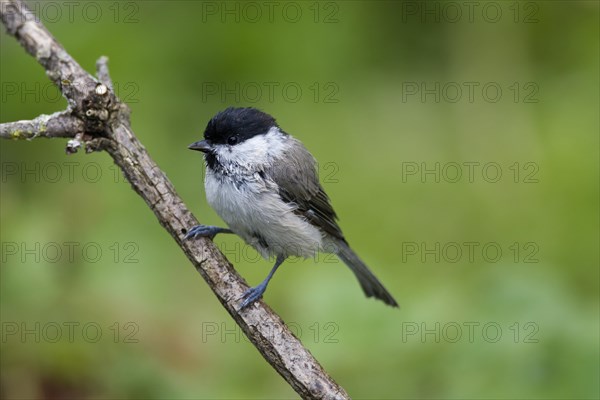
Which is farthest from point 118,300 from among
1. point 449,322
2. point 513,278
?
point 513,278

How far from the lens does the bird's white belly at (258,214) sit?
2.76 meters

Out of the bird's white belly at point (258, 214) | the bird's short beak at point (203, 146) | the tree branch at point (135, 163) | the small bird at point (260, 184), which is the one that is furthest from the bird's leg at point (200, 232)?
the bird's short beak at point (203, 146)

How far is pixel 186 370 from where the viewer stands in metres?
3.08

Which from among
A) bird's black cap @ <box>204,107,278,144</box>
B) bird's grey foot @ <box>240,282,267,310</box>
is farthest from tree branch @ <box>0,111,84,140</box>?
bird's grey foot @ <box>240,282,267,310</box>

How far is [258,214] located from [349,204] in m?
1.81

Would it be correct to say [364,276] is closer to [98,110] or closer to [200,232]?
[200,232]

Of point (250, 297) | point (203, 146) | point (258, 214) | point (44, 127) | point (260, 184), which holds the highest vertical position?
point (44, 127)

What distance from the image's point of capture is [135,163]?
2.33 metres

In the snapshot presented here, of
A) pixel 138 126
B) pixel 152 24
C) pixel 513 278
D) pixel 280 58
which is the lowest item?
pixel 513 278

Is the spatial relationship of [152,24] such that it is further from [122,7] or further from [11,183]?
[11,183]

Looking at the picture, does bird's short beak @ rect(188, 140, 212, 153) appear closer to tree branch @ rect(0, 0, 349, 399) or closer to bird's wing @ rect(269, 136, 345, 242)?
bird's wing @ rect(269, 136, 345, 242)

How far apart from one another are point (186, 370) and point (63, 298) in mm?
653

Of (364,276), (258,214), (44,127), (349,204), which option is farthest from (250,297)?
(349,204)

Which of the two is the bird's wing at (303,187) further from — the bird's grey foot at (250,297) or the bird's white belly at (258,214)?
the bird's grey foot at (250,297)
